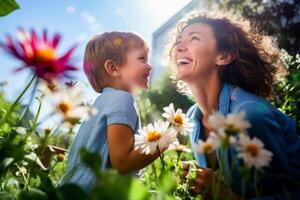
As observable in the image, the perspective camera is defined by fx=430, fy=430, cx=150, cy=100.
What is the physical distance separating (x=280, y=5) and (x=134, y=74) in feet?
35.6

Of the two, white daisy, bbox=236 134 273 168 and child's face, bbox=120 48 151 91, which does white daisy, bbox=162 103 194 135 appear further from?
child's face, bbox=120 48 151 91

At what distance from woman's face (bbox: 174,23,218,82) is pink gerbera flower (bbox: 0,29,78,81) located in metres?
1.21

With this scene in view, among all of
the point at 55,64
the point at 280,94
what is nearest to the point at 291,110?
the point at 280,94

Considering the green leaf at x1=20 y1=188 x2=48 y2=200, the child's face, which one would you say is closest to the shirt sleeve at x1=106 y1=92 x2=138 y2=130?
the child's face

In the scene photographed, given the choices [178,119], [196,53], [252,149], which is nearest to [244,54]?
[196,53]

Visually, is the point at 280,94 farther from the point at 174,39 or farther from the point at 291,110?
the point at 174,39

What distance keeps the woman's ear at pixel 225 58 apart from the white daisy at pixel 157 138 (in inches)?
40.4

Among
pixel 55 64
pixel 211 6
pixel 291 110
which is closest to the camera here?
pixel 55 64

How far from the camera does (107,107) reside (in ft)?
5.20

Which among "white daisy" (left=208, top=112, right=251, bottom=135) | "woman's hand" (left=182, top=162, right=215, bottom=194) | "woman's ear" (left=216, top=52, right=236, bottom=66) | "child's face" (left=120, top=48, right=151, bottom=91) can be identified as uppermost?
"woman's ear" (left=216, top=52, right=236, bottom=66)

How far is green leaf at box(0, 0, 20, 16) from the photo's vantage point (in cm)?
126

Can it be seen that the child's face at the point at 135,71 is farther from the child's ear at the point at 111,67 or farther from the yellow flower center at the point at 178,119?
the yellow flower center at the point at 178,119

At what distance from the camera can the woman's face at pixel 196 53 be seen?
1928mm

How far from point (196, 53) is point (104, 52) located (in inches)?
16.3
